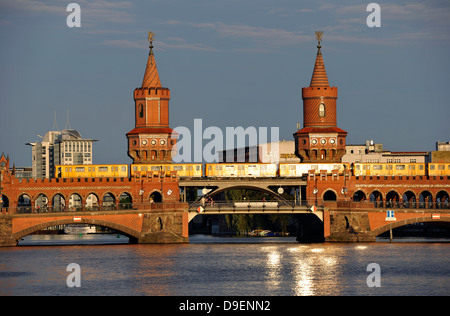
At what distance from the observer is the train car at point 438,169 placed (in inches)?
6565

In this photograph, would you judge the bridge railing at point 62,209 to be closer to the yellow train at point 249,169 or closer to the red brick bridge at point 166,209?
the red brick bridge at point 166,209

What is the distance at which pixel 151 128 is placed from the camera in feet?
541

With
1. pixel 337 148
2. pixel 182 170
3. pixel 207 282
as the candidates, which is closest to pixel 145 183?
pixel 182 170

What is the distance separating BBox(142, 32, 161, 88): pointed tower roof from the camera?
166 meters

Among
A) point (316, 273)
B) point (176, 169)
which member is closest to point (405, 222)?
point (176, 169)

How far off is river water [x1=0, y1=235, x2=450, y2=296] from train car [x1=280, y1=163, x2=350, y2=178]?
2435 centimetres

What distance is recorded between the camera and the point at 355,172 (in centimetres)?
16800

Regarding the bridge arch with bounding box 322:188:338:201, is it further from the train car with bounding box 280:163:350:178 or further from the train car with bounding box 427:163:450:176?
the train car with bounding box 427:163:450:176

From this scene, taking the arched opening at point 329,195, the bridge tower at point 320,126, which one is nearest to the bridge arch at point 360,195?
the arched opening at point 329,195

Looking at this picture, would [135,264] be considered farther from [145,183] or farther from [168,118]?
[168,118]

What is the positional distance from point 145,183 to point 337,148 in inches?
1298

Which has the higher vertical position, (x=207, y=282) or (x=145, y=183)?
(x=145, y=183)

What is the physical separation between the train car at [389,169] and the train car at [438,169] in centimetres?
134
